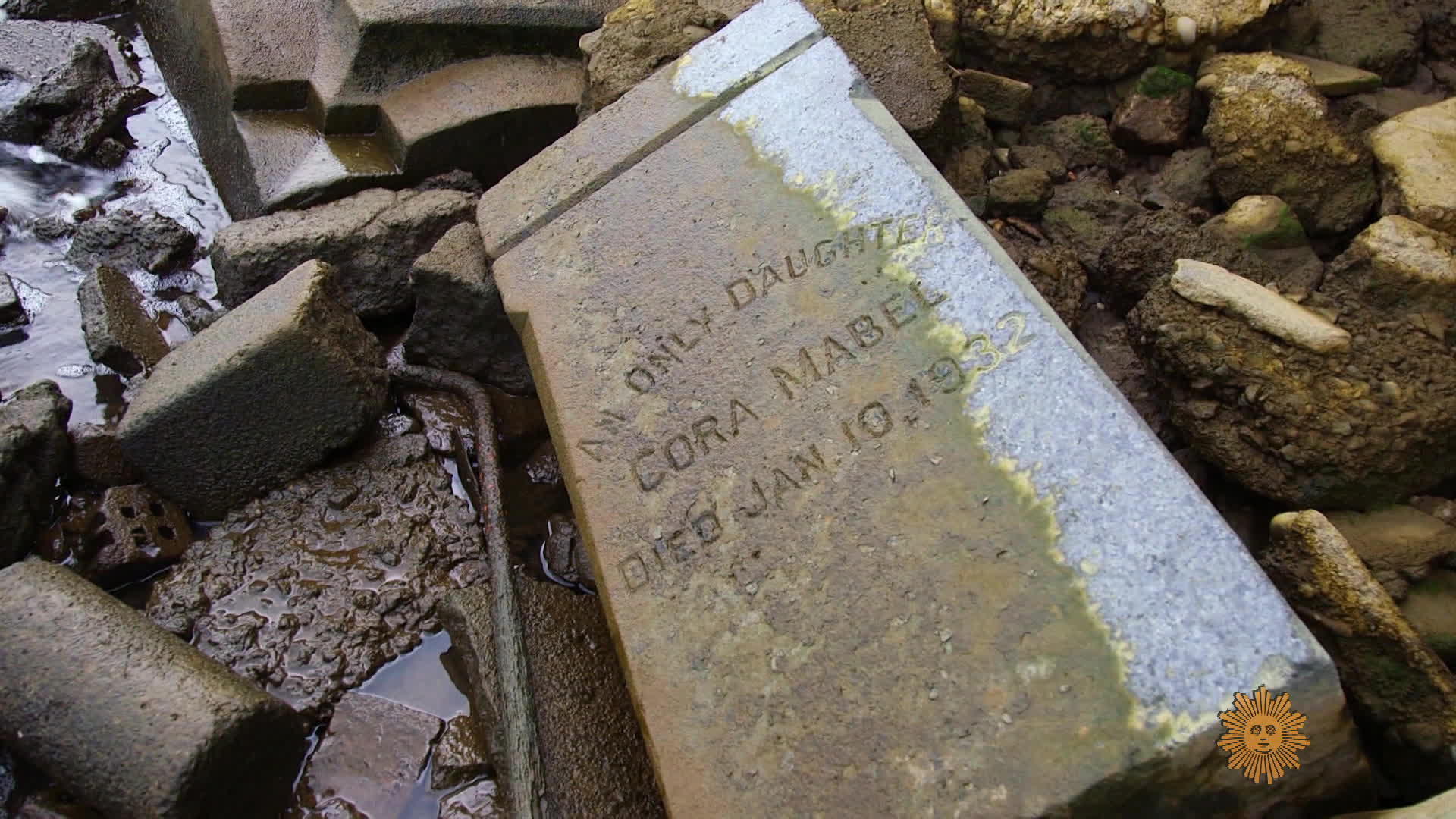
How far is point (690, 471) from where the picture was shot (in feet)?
6.49

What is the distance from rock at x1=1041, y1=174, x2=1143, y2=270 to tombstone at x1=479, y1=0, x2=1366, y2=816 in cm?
85

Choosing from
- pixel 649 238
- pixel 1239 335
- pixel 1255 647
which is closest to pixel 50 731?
pixel 649 238

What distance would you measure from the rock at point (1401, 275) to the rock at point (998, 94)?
101 cm

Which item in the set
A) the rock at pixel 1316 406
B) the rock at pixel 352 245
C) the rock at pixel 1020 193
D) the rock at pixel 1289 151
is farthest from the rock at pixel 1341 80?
the rock at pixel 352 245

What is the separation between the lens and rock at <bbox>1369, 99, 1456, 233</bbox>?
255 centimetres

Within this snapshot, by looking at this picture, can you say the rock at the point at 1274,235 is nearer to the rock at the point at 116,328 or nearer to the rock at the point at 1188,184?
the rock at the point at 1188,184

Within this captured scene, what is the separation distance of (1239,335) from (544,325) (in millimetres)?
1444

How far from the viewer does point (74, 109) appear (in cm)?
392

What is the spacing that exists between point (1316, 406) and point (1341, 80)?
1.45 meters

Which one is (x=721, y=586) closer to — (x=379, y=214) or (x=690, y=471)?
(x=690, y=471)

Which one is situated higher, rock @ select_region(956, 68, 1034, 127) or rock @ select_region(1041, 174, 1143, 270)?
rock @ select_region(956, 68, 1034, 127)

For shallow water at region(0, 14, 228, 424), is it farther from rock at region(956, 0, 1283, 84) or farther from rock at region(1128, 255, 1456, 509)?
rock at region(1128, 255, 1456, 509)

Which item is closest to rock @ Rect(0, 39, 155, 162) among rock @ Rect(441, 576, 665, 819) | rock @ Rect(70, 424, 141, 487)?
rock @ Rect(70, 424, 141, 487)

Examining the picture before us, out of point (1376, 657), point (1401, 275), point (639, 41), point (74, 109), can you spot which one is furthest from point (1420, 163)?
point (74, 109)
